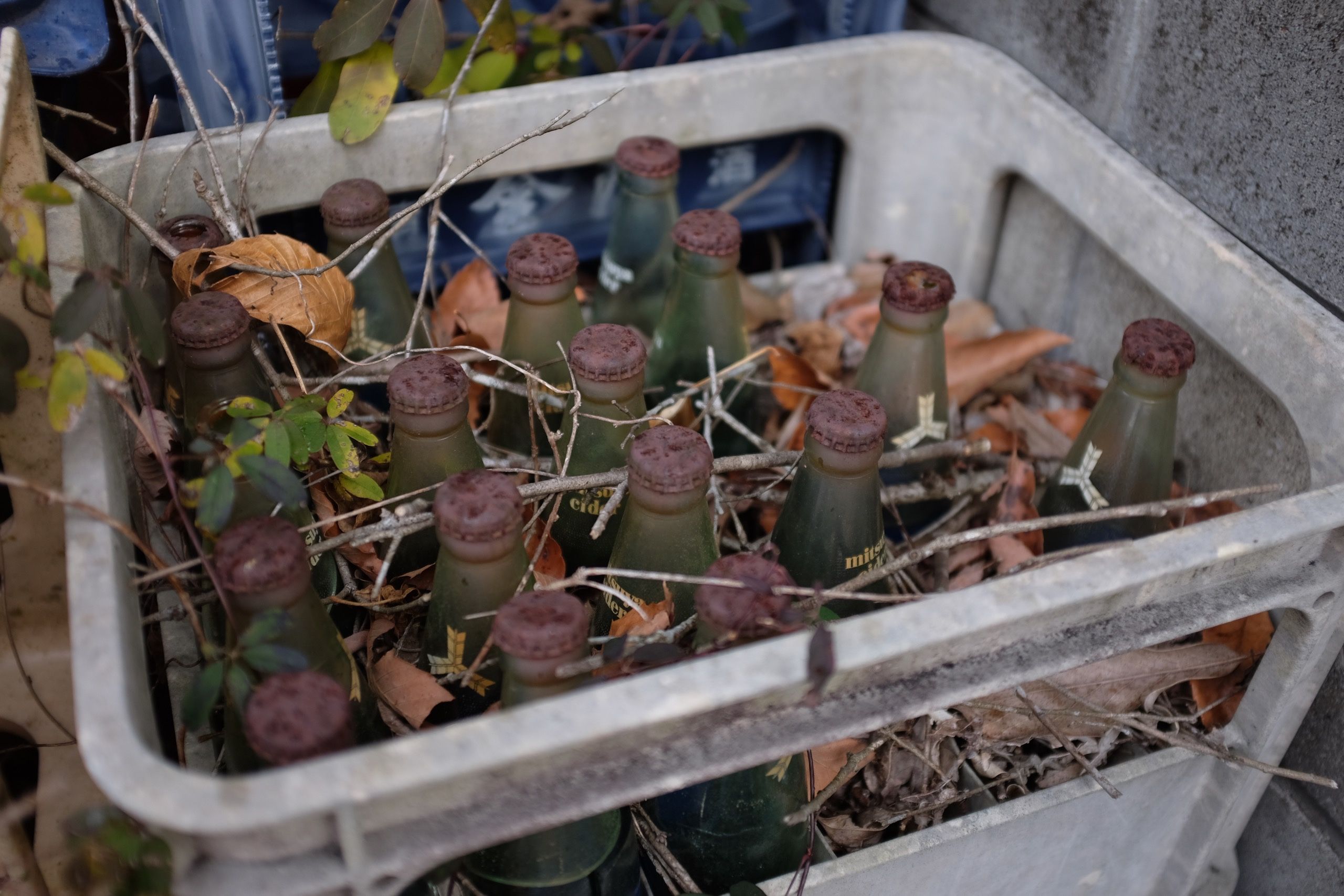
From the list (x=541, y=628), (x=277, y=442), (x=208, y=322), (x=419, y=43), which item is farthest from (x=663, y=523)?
(x=419, y=43)

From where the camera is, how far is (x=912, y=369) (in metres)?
1.13

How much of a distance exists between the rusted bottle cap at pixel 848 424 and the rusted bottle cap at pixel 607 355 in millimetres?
147

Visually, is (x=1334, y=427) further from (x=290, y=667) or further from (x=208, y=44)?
(x=208, y=44)

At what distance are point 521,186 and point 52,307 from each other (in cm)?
67

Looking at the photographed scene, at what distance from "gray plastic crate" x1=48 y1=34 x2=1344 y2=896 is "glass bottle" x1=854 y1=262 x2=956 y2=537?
246 millimetres

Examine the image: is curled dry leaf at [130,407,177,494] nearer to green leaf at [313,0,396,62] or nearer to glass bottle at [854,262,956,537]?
green leaf at [313,0,396,62]

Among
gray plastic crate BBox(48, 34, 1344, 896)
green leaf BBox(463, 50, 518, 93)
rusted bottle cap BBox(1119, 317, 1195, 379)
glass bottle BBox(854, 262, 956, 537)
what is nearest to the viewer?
gray plastic crate BBox(48, 34, 1344, 896)

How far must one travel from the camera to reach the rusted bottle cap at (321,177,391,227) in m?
1.07

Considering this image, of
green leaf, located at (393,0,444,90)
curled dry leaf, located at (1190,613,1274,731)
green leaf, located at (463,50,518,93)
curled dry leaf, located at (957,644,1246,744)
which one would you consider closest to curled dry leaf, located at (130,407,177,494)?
green leaf, located at (393,0,444,90)

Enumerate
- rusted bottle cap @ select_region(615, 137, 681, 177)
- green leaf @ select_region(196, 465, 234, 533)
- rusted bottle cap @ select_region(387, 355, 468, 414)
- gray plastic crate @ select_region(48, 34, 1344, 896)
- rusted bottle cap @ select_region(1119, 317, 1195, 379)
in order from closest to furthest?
1. gray plastic crate @ select_region(48, 34, 1344, 896)
2. green leaf @ select_region(196, 465, 234, 533)
3. rusted bottle cap @ select_region(387, 355, 468, 414)
4. rusted bottle cap @ select_region(1119, 317, 1195, 379)
5. rusted bottle cap @ select_region(615, 137, 681, 177)

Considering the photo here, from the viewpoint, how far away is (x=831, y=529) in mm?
954

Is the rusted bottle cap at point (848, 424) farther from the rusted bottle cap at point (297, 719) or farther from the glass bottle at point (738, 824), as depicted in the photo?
the rusted bottle cap at point (297, 719)

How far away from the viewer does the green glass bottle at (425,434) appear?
33.7 inches

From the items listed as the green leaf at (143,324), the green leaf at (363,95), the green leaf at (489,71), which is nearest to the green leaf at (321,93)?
the green leaf at (363,95)
